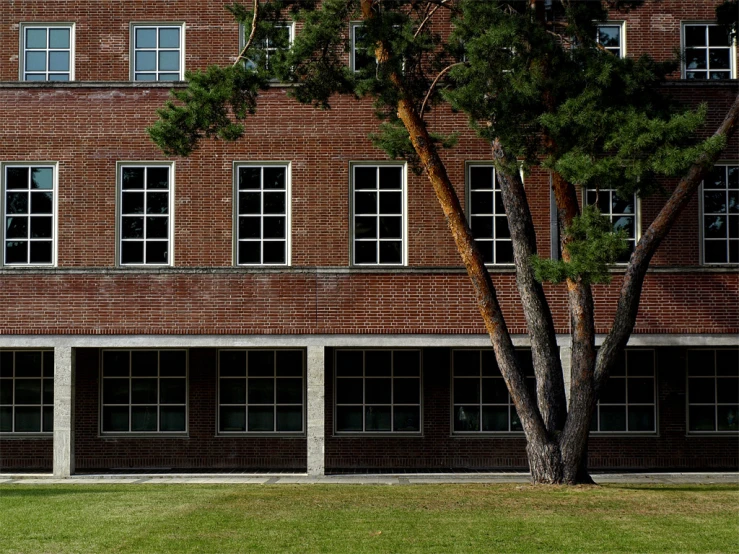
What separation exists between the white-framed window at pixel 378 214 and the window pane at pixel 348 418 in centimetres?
319

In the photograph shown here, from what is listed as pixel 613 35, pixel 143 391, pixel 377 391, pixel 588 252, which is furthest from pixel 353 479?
pixel 613 35

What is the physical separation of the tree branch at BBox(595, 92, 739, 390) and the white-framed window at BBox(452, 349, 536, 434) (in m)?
5.13

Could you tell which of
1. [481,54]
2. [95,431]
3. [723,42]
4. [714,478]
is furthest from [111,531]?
[723,42]

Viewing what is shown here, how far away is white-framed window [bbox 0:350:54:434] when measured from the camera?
2330 cm

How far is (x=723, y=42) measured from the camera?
2227 cm

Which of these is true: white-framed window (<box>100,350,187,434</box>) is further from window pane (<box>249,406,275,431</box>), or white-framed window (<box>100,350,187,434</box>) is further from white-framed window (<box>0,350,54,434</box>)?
window pane (<box>249,406,275,431</box>)

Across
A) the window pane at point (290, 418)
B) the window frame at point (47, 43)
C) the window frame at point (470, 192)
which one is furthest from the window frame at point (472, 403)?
the window frame at point (47, 43)

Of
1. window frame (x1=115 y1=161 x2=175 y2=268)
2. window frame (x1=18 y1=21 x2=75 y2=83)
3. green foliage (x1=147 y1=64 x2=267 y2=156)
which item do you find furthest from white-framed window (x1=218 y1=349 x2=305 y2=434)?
green foliage (x1=147 y1=64 x2=267 y2=156)

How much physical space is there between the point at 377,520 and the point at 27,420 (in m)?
11.7

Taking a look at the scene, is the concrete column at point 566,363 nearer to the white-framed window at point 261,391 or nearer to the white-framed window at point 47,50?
the white-framed window at point 261,391

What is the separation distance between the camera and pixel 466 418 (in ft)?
75.4

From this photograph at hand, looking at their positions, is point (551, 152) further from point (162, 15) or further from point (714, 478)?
point (162, 15)

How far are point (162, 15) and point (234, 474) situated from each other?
8.96 meters

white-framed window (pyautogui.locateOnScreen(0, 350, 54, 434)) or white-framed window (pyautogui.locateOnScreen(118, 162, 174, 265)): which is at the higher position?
white-framed window (pyautogui.locateOnScreen(118, 162, 174, 265))
